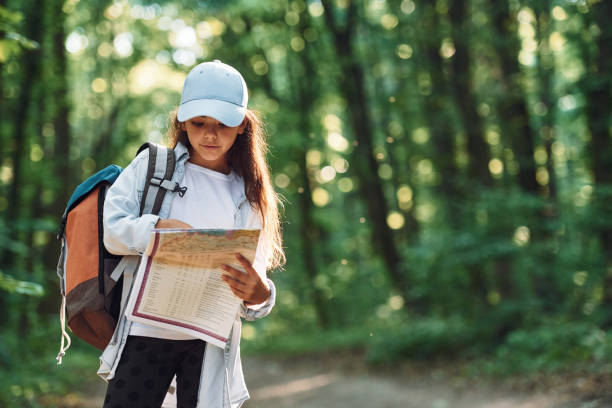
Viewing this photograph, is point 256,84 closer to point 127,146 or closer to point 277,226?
point 127,146

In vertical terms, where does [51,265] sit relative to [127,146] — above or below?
below

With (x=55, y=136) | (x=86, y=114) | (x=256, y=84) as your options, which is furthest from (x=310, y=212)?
(x=86, y=114)

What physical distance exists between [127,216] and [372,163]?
1119 centimetres

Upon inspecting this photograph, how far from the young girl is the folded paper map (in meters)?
0.06

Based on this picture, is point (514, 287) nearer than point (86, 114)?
Yes

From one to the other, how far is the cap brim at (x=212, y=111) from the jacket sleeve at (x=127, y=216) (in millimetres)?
261

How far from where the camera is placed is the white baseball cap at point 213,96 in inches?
98.0

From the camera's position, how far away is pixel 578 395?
6.90 metres

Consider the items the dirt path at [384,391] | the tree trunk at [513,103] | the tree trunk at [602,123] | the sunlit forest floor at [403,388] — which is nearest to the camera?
the sunlit forest floor at [403,388]

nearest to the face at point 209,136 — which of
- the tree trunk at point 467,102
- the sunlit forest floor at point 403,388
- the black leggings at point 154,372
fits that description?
the black leggings at point 154,372

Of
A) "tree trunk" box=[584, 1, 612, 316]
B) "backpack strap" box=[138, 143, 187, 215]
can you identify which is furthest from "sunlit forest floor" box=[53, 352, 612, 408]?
"backpack strap" box=[138, 143, 187, 215]

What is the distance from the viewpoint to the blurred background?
8945mm

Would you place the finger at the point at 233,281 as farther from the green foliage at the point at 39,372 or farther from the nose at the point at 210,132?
the green foliage at the point at 39,372

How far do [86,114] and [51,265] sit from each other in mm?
7422
